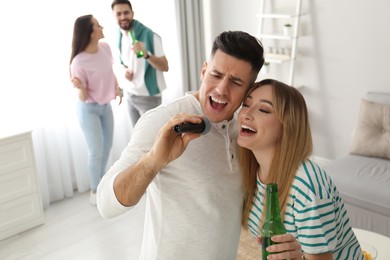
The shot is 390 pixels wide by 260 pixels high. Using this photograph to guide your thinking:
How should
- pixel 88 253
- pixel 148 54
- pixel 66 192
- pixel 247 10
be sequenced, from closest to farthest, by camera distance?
pixel 88 253, pixel 148 54, pixel 66 192, pixel 247 10

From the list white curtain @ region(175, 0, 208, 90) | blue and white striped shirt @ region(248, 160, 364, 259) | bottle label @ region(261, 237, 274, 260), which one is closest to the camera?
bottle label @ region(261, 237, 274, 260)

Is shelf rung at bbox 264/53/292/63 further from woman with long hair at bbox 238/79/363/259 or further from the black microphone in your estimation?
the black microphone

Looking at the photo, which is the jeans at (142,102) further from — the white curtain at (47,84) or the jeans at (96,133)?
the white curtain at (47,84)

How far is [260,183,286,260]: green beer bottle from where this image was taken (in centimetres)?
102

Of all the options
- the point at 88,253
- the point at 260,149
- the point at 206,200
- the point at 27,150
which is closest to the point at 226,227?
the point at 206,200

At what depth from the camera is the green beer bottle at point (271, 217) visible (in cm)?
102

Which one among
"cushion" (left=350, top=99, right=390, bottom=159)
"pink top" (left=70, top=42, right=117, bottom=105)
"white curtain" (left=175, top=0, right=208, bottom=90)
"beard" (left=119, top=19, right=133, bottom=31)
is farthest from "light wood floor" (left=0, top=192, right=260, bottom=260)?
"white curtain" (left=175, top=0, right=208, bottom=90)

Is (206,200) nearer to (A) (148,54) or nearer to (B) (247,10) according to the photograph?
(A) (148,54)

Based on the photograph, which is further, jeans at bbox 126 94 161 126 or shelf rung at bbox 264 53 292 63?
shelf rung at bbox 264 53 292 63

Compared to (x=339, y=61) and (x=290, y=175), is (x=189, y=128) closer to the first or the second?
(x=290, y=175)

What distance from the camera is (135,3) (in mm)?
4086

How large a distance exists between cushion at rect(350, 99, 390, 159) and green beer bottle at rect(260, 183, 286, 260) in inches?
96.4

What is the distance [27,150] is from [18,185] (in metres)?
0.26

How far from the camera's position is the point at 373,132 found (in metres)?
3.30
